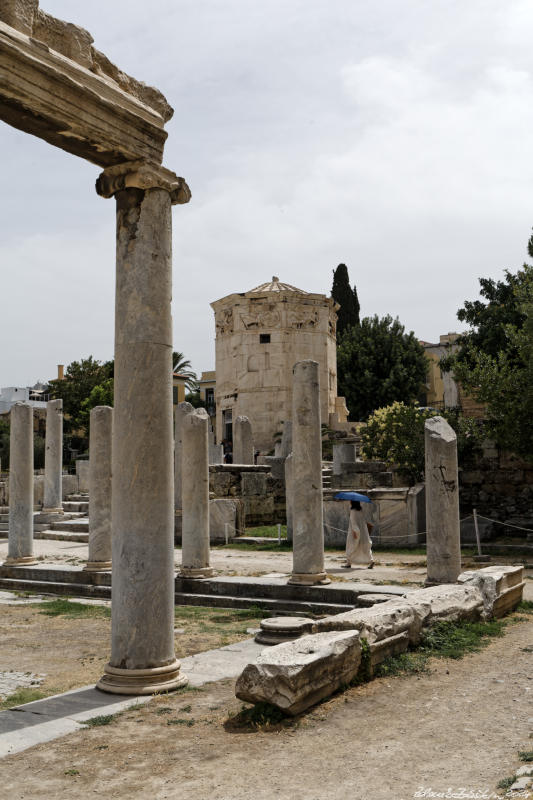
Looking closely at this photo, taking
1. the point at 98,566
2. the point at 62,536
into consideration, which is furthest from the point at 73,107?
the point at 62,536

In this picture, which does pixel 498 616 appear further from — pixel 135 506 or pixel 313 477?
pixel 135 506

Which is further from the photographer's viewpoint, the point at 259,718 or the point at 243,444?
the point at 243,444

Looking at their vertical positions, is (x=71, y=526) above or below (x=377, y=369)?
below

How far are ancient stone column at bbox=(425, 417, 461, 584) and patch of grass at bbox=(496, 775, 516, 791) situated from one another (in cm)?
650

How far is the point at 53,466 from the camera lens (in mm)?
23812

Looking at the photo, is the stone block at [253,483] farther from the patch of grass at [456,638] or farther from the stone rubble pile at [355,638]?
the patch of grass at [456,638]

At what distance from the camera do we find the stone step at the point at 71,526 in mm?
22500

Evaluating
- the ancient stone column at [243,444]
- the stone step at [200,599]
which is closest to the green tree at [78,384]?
the ancient stone column at [243,444]

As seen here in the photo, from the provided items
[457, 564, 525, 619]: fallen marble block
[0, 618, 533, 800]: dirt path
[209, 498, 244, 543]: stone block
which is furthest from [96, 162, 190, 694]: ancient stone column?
[209, 498, 244, 543]: stone block

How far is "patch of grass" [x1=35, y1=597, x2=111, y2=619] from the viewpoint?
11048 mm

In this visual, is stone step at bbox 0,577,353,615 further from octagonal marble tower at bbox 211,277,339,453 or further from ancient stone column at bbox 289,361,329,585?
octagonal marble tower at bbox 211,277,339,453

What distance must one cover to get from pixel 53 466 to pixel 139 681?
731 inches

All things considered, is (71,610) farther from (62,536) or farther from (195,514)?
(62,536)

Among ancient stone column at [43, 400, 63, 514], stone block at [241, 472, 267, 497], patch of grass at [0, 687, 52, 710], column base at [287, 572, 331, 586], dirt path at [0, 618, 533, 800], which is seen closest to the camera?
dirt path at [0, 618, 533, 800]
